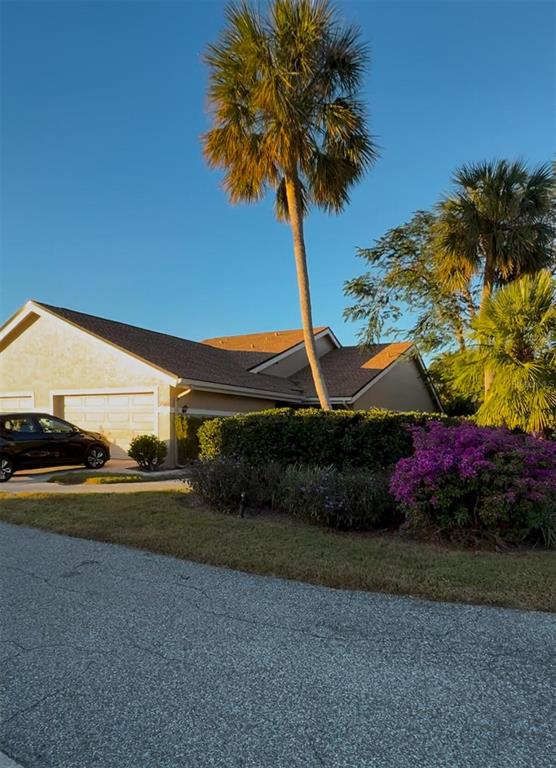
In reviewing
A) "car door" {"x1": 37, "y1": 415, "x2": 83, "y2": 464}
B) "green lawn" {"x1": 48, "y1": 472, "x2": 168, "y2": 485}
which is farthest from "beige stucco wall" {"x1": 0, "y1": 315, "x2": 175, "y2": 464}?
"green lawn" {"x1": 48, "y1": 472, "x2": 168, "y2": 485}

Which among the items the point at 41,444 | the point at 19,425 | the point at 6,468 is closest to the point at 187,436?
the point at 41,444

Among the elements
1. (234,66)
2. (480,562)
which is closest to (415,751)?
(480,562)

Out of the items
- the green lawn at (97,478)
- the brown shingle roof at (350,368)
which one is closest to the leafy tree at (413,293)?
the brown shingle roof at (350,368)

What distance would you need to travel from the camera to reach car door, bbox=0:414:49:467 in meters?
13.0

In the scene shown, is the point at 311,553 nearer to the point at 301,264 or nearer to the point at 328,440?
the point at 328,440

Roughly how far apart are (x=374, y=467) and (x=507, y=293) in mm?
4571

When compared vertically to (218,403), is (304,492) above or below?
below

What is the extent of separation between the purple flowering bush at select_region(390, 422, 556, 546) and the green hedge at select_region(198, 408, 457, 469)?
3404 millimetres

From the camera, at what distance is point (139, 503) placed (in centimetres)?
857

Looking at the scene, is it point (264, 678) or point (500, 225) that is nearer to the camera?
point (264, 678)

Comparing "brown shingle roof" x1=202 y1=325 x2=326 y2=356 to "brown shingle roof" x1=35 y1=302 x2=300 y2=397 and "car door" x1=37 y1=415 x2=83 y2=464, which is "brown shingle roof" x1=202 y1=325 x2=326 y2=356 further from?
"car door" x1=37 y1=415 x2=83 y2=464

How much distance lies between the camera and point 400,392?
23781 mm

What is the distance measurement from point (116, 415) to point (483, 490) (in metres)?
13.0

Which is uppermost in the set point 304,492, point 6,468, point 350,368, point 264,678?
point 350,368
